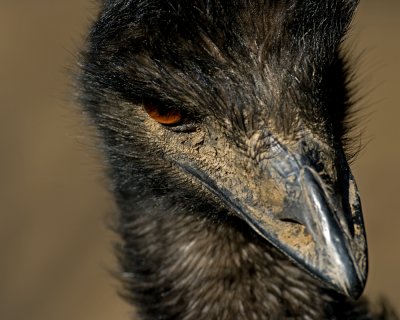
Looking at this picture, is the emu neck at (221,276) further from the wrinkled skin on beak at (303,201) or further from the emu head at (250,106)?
the wrinkled skin on beak at (303,201)

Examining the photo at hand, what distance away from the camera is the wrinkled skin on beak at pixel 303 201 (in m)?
2.37

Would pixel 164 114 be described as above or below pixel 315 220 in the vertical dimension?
above

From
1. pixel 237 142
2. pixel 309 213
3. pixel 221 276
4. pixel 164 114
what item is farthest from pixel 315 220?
pixel 221 276

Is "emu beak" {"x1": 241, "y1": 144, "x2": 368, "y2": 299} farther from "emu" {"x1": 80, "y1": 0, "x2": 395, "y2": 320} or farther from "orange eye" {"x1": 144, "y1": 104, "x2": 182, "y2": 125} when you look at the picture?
"orange eye" {"x1": 144, "y1": 104, "x2": 182, "y2": 125}

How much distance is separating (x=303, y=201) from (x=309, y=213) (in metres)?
0.04

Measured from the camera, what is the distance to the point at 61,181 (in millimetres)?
7176

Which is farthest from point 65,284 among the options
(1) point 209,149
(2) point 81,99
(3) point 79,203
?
(1) point 209,149

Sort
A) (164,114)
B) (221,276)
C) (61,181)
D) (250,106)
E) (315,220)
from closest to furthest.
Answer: (315,220), (250,106), (164,114), (221,276), (61,181)

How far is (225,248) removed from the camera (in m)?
3.05

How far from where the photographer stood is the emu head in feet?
8.05

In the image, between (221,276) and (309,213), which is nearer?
(309,213)

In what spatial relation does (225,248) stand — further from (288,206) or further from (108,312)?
(108,312)

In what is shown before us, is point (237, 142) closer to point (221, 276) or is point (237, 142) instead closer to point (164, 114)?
point (164, 114)

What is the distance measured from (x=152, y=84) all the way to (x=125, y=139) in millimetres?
313
